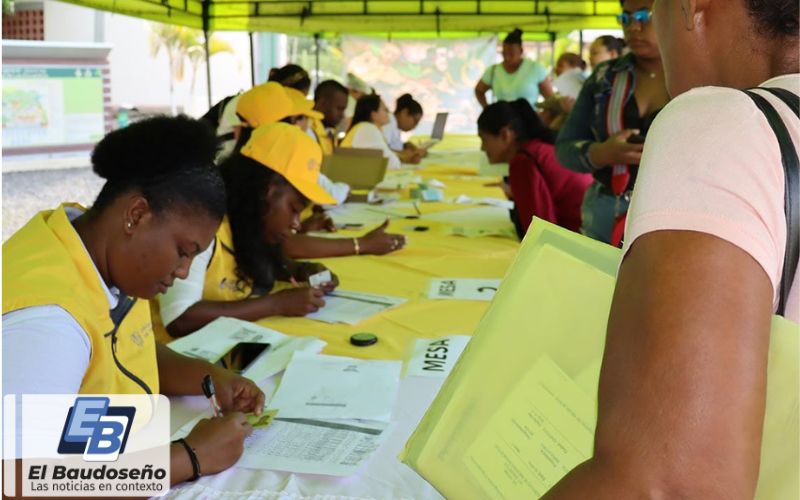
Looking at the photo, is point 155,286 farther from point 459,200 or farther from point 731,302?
point 459,200

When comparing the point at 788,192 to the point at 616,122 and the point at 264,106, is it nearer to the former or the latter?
the point at 616,122

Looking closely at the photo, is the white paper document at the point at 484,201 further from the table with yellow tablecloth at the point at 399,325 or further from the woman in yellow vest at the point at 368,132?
the woman in yellow vest at the point at 368,132

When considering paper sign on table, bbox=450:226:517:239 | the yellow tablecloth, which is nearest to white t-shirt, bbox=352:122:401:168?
the yellow tablecloth

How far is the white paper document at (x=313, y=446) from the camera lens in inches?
41.1

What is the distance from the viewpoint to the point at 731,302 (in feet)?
1.33

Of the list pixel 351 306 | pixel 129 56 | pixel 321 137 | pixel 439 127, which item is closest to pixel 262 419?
pixel 351 306

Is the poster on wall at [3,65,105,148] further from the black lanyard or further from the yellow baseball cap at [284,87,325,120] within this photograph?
the black lanyard

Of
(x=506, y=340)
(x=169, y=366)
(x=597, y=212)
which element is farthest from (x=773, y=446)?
(x=597, y=212)

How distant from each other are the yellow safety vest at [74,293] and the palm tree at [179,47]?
35.8ft

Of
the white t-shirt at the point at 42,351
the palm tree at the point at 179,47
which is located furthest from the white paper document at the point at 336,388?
the palm tree at the point at 179,47

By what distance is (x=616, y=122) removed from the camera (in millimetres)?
2053

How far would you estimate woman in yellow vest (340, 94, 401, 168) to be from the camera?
4.54 meters

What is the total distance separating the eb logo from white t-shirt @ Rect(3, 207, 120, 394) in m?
0.07

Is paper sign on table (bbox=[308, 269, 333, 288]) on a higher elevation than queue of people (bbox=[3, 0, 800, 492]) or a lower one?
lower
